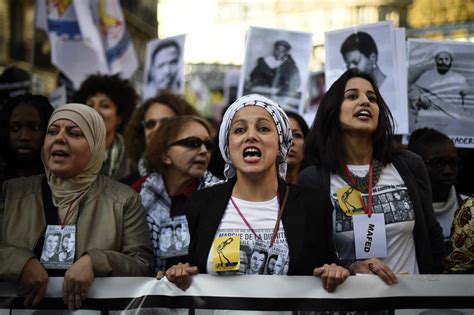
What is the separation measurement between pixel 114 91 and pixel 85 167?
98.8 inches

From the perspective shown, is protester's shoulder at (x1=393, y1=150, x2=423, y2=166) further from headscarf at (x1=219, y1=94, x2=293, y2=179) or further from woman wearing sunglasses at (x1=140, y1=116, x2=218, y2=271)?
woman wearing sunglasses at (x1=140, y1=116, x2=218, y2=271)

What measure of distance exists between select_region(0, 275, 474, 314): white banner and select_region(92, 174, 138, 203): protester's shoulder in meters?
0.57

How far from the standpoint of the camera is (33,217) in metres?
3.14

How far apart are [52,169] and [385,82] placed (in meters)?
2.44

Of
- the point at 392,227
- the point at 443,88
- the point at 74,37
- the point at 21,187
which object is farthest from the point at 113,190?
the point at 74,37

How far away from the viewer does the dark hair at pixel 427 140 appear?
424 centimetres

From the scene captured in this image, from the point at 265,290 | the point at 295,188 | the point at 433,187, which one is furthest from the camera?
the point at 433,187

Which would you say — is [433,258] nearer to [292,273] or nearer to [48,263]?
[292,273]

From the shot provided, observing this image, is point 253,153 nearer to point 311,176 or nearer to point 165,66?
point 311,176

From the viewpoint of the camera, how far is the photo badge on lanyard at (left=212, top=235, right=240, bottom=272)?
2.78 m

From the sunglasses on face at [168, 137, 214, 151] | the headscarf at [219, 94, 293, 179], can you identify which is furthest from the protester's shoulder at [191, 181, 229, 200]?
the sunglasses on face at [168, 137, 214, 151]

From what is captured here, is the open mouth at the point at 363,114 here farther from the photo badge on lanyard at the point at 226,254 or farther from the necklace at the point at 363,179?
the photo badge on lanyard at the point at 226,254

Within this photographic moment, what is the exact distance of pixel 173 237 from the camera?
376 cm

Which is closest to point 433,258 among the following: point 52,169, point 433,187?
point 433,187
